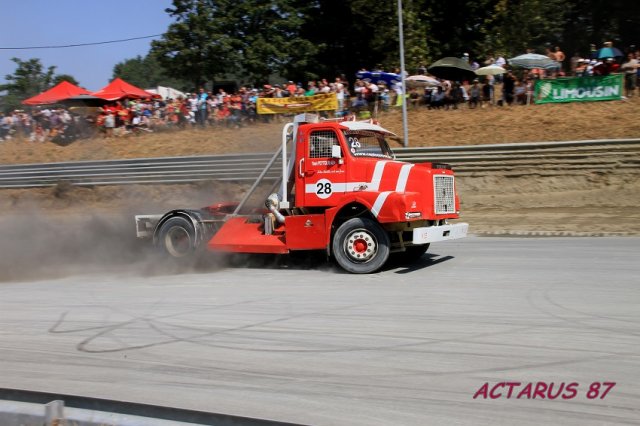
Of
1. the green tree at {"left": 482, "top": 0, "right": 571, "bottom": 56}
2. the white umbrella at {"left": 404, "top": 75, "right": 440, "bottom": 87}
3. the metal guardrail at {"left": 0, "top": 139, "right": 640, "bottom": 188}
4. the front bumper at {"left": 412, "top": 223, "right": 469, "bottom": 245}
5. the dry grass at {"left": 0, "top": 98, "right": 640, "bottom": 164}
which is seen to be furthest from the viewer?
the green tree at {"left": 482, "top": 0, "right": 571, "bottom": 56}

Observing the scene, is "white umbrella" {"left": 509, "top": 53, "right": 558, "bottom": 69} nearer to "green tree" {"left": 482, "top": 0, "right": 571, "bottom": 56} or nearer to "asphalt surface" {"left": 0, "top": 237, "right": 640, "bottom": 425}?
"green tree" {"left": 482, "top": 0, "right": 571, "bottom": 56}

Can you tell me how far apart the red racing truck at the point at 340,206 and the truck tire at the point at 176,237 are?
1.2 inches

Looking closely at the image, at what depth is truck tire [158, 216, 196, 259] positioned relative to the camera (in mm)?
10266

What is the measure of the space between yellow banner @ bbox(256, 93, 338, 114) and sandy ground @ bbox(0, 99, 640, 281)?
48.3 inches

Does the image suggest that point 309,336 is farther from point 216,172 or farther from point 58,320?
point 216,172

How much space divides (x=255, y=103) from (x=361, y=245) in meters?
14.5

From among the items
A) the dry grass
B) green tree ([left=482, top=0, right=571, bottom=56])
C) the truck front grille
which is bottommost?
the truck front grille

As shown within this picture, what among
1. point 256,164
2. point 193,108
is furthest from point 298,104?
point 256,164

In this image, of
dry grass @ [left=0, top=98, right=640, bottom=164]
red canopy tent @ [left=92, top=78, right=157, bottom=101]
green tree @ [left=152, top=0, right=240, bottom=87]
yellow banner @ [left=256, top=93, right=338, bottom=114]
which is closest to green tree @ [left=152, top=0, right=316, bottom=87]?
green tree @ [left=152, top=0, right=240, bottom=87]

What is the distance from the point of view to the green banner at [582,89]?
18750 millimetres

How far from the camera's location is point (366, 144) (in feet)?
31.3

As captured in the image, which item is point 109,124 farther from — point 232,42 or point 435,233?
point 435,233

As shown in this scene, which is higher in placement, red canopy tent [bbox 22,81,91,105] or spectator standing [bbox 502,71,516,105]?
red canopy tent [bbox 22,81,91,105]

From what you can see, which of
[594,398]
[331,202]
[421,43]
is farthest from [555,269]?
[421,43]
